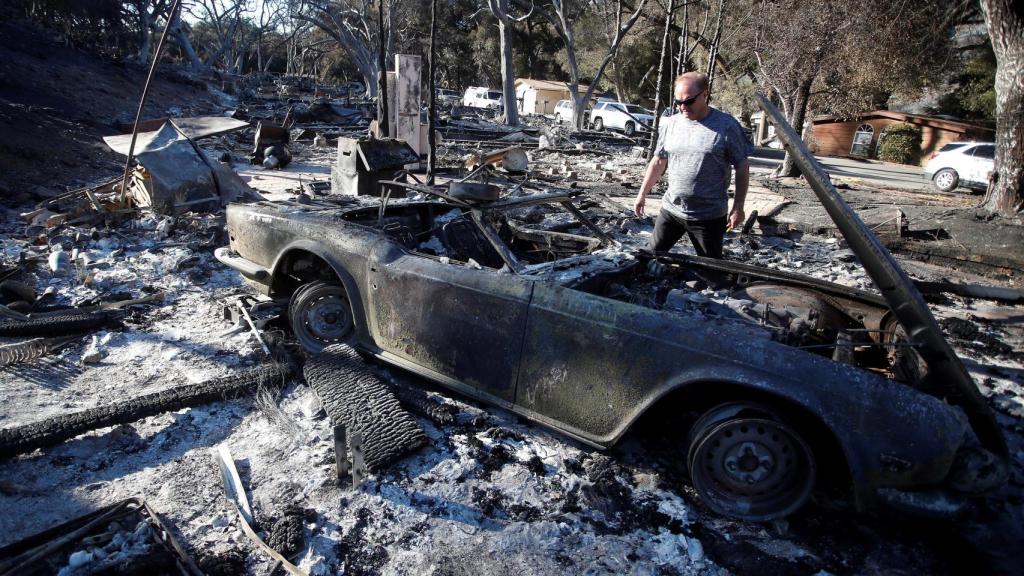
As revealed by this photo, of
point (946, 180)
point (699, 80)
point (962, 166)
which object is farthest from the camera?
point (946, 180)

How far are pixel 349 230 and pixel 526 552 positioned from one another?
2219 millimetres

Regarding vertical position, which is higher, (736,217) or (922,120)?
(922,120)

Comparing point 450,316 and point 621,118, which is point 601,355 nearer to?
point 450,316

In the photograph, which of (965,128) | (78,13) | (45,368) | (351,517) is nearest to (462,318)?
(351,517)

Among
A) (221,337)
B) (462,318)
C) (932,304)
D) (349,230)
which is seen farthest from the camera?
(932,304)

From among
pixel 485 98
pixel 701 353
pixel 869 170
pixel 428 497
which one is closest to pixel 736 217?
pixel 701 353

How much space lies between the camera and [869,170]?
19812 mm

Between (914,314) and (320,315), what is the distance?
11.1 ft

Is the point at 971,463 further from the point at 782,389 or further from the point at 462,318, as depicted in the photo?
the point at 462,318

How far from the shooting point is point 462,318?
3000mm

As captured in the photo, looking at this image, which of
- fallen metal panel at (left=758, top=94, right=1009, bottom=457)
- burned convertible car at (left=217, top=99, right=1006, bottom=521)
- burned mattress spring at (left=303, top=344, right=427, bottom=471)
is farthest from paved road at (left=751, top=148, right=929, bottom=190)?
burned mattress spring at (left=303, top=344, right=427, bottom=471)

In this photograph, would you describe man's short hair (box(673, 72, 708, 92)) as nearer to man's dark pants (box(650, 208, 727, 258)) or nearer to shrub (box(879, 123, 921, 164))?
man's dark pants (box(650, 208, 727, 258))

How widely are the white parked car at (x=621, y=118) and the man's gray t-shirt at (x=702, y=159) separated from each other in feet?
71.7

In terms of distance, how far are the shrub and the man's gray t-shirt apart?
952 inches
